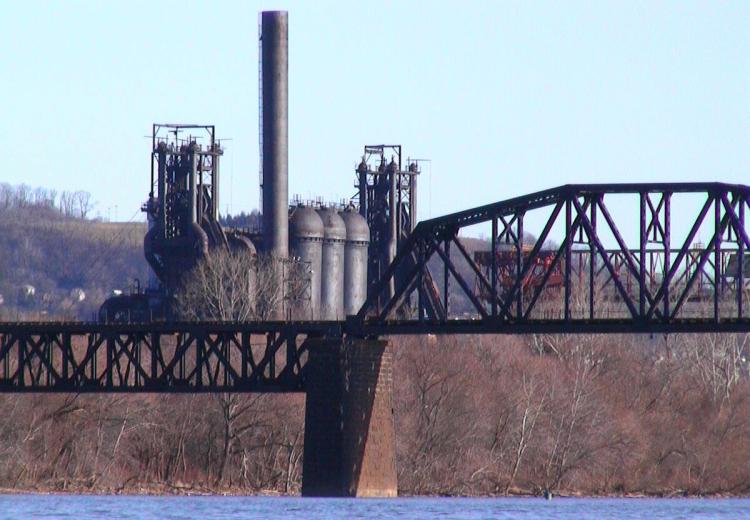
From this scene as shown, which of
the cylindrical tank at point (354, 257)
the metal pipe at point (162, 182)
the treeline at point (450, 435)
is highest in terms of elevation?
the metal pipe at point (162, 182)

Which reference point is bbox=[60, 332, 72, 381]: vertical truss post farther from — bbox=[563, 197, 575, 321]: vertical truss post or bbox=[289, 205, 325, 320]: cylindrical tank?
bbox=[289, 205, 325, 320]: cylindrical tank

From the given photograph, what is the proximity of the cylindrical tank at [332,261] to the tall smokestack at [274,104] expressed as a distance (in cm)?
982

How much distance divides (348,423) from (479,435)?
24.9 meters

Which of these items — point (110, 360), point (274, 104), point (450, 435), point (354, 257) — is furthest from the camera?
point (354, 257)

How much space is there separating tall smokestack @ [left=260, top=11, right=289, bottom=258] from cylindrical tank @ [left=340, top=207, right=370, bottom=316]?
11.8m

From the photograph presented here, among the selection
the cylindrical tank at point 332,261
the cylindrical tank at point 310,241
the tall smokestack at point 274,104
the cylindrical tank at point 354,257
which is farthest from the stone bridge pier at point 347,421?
the cylindrical tank at point 354,257

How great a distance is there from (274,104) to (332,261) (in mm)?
14693

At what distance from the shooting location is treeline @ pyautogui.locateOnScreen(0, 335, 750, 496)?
3408 inches

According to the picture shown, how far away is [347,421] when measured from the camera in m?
69.8

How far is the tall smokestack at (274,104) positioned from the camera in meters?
112

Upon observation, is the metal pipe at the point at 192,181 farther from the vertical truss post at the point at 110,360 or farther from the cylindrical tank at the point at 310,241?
the vertical truss post at the point at 110,360

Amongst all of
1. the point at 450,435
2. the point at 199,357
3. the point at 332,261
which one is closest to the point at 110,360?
the point at 199,357

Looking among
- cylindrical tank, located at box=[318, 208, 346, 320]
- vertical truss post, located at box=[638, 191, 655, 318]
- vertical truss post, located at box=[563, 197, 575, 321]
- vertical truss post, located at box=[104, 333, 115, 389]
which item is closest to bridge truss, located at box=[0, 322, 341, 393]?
vertical truss post, located at box=[104, 333, 115, 389]

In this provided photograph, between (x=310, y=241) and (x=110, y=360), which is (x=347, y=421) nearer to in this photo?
(x=110, y=360)
